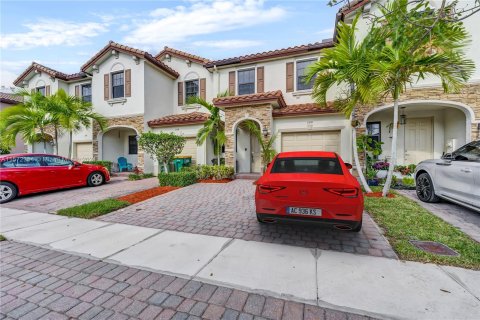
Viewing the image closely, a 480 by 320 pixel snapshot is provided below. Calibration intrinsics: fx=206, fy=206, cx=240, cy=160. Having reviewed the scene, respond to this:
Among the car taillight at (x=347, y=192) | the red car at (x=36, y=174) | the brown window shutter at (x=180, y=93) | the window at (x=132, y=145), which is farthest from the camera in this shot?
the window at (x=132, y=145)

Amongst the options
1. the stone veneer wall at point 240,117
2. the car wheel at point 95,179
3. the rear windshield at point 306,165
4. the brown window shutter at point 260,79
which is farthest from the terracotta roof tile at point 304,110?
the car wheel at point 95,179

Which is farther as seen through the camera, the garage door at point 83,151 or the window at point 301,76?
the garage door at point 83,151

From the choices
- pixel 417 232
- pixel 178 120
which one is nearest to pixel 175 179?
pixel 178 120

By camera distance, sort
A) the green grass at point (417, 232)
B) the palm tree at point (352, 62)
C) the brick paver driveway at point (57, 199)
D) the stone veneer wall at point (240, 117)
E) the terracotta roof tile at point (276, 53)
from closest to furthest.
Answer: the green grass at point (417, 232) < the palm tree at point (352, 62) < the brick paver driveway at point (57, 199) < the stone veneer wall at point (240, 117) < the terracotta roof tile at point (276, 53)

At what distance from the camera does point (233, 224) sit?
443 centimetres

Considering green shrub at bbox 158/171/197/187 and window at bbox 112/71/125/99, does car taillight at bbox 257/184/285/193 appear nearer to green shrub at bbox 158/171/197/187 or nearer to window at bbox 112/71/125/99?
green shrub at bbox 158/171/197/187

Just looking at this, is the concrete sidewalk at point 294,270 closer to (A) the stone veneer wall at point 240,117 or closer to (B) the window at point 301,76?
(A) the stone veneer wall at point 240,117

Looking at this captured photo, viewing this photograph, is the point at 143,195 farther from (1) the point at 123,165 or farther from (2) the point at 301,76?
(2) the point at 301,76

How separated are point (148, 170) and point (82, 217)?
7949 millimetres

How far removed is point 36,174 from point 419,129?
1613 centimetres

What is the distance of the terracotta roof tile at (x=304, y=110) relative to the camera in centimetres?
970

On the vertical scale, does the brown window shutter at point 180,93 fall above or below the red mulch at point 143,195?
above

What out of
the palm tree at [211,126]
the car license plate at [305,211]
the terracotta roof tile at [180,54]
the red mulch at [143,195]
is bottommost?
the red mulch at [143,195]

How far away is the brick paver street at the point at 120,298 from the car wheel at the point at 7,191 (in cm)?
559
